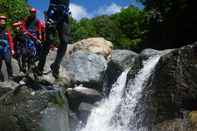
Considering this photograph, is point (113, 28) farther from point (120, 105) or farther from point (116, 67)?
point (120, 105)

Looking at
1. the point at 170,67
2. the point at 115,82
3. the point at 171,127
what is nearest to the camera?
the point at 171,127

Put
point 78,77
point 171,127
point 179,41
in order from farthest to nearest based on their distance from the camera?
point 179,41 → point 78,77 → point 171,127

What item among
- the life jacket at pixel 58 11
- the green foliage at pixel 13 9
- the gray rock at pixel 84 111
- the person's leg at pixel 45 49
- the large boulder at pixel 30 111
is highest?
the green foliage at pixel 13 9

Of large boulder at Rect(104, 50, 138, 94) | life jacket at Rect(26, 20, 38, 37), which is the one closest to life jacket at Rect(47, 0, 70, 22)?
life jacket at Rect(26, 20, 38, 37)

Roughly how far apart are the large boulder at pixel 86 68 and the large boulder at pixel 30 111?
16725 mm

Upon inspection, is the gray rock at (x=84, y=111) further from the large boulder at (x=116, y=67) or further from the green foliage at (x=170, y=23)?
the green foliage at (x=170, y=23)

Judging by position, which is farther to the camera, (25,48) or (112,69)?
(112,69)

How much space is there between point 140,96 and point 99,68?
968 centimetres

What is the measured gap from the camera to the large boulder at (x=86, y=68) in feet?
90.4

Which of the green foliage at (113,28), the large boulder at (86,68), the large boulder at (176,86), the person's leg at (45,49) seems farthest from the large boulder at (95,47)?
the green foliage at (113,28)

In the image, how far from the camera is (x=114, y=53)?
95.5 feet

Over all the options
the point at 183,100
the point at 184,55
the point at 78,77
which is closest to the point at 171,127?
the point at 183,100

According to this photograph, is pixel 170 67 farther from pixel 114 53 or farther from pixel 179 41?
pixel 179 41

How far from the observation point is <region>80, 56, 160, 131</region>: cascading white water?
20.0 metres
